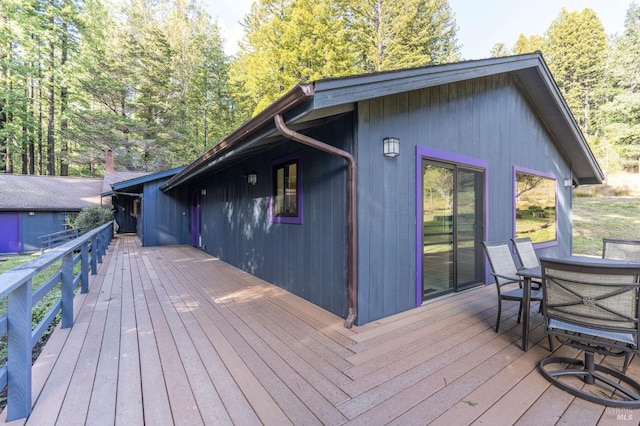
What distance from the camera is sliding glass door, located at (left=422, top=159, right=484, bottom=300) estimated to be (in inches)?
150

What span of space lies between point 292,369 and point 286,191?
2.66 meters

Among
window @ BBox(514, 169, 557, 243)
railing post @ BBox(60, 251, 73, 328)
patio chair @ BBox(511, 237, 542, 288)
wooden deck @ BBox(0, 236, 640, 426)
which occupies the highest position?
window @ BBox(514, 169, 557, 243)

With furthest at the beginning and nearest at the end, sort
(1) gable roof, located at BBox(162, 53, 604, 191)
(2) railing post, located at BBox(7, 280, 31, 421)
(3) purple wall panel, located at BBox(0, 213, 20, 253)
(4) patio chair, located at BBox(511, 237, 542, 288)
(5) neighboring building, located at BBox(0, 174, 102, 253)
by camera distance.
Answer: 1. (5) neighboring building, located at BBox(0, 174, 102, 253)
2. (3) purple wall panel, located at BBox(0, 213, 20, 253)
3. (4) patio chair, located at BBox(511, 237, 542, 288)
4. (1) gable roof, located at BBox(162, 53, 604, 191)
5. (2) railing post, located at BBox(7, 280, 31, 421)

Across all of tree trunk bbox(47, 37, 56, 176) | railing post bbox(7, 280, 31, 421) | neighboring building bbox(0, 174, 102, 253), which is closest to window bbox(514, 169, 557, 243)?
railing post bbox(7, 280, 31, 421)

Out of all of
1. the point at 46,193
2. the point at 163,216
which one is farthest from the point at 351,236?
the point at 46,193

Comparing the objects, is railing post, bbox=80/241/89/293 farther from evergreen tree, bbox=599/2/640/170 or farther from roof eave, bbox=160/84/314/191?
evergreen tree, bbox=599/2/640/170

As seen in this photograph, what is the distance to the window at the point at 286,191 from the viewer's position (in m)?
4.06

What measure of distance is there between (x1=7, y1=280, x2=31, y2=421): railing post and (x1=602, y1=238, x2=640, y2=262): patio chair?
5506 millimetres

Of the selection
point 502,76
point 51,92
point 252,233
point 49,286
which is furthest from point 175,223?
point 51,92

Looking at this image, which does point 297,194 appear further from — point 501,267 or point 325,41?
point 325,41

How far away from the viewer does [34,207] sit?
42.1ft

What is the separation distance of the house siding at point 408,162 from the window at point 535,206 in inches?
14.9

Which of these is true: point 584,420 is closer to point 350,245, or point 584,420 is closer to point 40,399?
point 350,245

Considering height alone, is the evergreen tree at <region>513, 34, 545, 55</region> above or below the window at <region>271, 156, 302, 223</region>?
above
